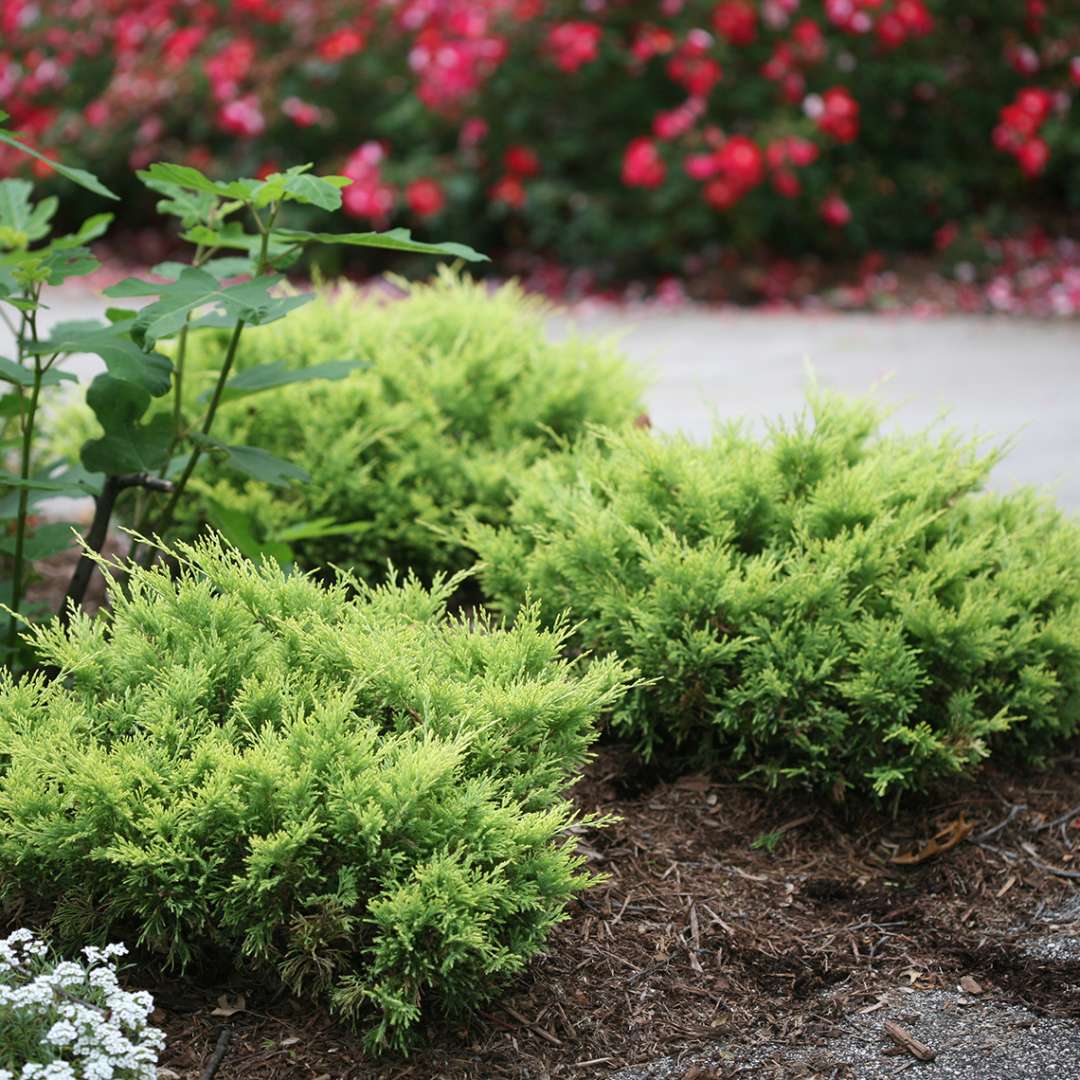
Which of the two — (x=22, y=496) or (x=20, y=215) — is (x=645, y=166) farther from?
(x=22, y=496)

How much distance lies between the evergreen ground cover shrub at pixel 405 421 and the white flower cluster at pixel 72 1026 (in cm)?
153

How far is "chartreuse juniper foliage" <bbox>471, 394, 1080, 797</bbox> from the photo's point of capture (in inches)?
105

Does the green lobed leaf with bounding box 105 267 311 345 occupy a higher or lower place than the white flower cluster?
higher

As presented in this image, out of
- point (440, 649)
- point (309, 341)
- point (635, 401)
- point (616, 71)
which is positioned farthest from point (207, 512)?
point (616, 71)

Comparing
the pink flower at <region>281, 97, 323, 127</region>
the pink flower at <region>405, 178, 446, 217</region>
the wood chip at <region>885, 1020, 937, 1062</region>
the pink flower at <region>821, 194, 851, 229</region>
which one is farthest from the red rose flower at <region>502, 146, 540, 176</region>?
the wood chip at <region>885, 1020, 937, 1062</region>

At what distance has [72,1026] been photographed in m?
1.79

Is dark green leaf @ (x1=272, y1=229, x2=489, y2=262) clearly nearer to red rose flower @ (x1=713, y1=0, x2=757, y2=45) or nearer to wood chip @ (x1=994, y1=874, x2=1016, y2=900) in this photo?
wood chip @ (x1=994, y1=874, x2=1016, y2=900)

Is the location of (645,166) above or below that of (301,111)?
above

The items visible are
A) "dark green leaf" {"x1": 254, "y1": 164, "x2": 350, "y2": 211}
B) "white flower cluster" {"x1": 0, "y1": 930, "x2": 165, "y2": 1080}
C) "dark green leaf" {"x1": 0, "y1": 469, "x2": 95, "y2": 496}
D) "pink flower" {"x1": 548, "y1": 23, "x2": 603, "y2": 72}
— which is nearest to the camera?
"white flower cluster" {"x1": 0, "y1": 930, "x2": 165, "y2": 1080}

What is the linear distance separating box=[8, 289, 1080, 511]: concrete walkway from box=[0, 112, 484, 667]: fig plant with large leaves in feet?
8.54

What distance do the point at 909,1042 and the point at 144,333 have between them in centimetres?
171

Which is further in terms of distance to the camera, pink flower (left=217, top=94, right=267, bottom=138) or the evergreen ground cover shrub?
pink flower (left=217, top=94, right=267, bottom=138)

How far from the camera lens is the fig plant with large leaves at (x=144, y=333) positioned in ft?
7.89

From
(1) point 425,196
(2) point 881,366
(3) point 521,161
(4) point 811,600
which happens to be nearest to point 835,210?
(2) point 881,366
